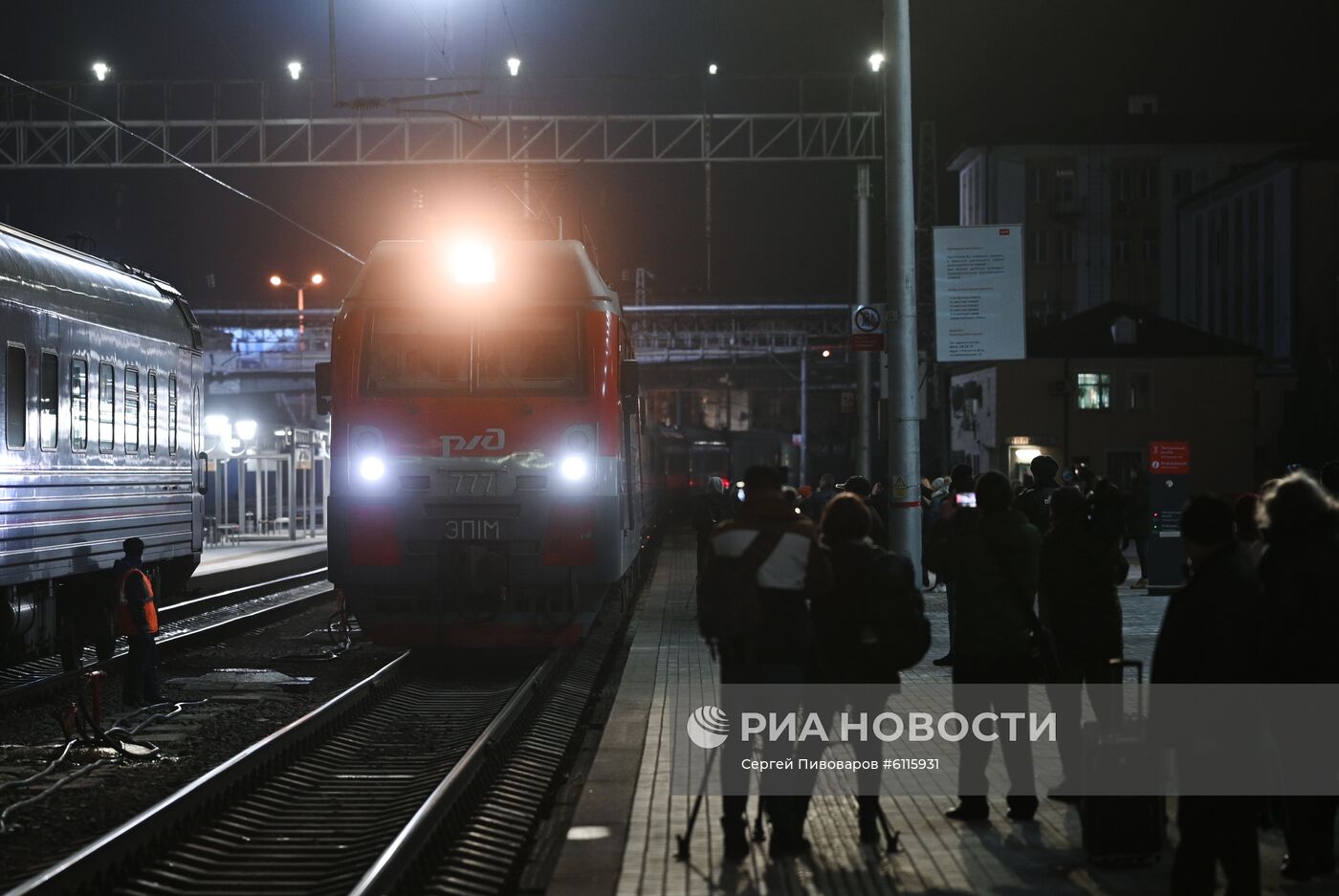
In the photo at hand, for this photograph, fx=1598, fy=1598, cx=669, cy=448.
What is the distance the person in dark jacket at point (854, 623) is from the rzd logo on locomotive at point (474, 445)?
6.43 m

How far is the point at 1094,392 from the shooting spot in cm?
5081

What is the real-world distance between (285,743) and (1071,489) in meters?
5.00

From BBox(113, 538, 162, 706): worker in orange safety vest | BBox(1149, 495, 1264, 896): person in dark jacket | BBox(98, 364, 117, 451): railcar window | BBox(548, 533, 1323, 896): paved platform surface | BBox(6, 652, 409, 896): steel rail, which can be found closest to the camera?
BBox(1149, 495, 1264, 896): person in dark jacket

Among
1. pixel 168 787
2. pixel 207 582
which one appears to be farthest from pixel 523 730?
pixel 207 582

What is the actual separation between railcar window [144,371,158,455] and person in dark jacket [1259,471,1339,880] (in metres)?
12.3

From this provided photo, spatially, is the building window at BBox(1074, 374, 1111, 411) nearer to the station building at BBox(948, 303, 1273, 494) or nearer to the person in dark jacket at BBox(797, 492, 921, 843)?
the station building at BBox(948, 303, 1273, 494)

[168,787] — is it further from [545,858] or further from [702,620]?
[702,620]

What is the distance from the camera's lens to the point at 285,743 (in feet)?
32.1

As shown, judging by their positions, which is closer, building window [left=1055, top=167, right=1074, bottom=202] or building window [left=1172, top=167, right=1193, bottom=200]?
building window [left=1055, top=167, right=1074, bottom=202]

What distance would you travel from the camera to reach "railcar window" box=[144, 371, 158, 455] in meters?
16.0

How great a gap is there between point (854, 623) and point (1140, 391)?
4634 centimetres

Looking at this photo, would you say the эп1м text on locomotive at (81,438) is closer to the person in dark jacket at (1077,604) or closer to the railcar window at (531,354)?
the railcar window at (531,354)

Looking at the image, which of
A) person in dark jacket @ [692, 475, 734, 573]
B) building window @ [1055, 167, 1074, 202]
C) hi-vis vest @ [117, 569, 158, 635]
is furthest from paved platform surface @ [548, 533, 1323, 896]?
building window @ [1055, 167, 1074, 202]

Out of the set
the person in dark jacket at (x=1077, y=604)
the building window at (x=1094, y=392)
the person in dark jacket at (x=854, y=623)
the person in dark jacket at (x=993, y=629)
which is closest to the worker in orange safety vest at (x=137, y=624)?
the person in dark jacket at (x=854, y=623)
